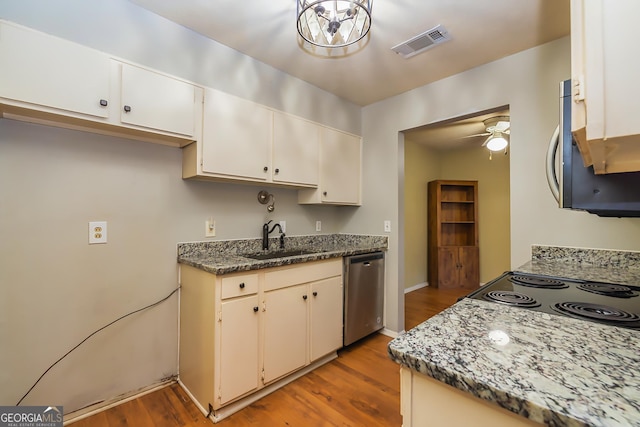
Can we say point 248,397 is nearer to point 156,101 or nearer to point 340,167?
point 156,101

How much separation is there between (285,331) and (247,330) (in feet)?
1.05

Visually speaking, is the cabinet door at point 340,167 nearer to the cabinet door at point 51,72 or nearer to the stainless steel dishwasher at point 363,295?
the stainless steel dishwasher at point 363,295

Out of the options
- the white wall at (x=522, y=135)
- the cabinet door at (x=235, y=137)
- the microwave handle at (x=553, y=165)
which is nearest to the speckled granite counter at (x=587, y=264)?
the white wall at (x=522, y=135)

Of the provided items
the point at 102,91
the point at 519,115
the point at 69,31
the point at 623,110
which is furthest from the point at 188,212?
the point at 519,115

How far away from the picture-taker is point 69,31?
1.52m

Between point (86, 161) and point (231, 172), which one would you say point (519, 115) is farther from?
point (86, 161)

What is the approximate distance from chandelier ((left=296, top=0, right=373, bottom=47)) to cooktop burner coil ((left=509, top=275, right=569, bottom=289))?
143 cm

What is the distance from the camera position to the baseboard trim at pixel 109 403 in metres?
1.57

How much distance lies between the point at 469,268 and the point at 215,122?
4.38 m

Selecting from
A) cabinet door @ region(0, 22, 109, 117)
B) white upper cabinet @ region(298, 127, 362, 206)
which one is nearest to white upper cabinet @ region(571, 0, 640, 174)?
cabinet door @ region(0, 22, 109, 117)

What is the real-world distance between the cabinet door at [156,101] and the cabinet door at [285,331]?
48.1 inches

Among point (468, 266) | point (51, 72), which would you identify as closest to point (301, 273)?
point (51, 72)

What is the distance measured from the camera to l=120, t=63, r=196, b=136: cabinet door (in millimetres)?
1549

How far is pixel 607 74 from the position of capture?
0.47 m
